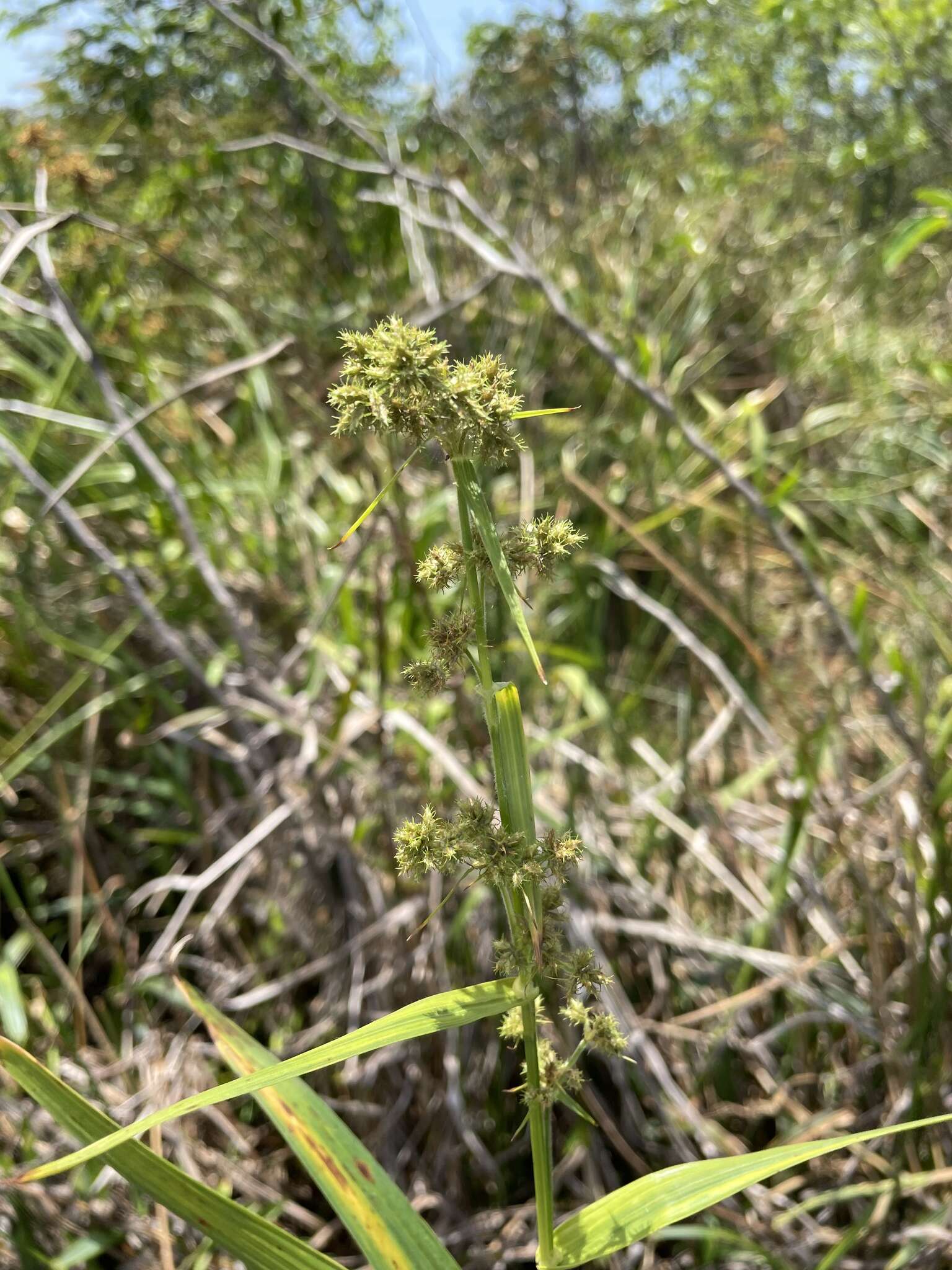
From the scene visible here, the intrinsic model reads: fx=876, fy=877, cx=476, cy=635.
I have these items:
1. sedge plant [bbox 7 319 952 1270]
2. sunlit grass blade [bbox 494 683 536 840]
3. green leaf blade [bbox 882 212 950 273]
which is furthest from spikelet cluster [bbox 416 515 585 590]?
green leaf blade [bbox 882 212 950 273]

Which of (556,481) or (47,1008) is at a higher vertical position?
(556,481)

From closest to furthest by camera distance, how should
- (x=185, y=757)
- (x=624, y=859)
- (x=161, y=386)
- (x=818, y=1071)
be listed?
(x=818, y=1071), (x=624, y=859), (x=185, y=757), (x=161, y=386)

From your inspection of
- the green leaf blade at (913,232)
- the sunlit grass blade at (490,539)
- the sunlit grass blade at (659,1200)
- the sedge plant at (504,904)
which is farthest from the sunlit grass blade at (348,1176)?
the green leaf blade at (913,232)

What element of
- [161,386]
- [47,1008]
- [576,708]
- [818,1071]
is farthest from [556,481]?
[47,1008]

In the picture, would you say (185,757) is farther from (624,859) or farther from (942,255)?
(942,255)

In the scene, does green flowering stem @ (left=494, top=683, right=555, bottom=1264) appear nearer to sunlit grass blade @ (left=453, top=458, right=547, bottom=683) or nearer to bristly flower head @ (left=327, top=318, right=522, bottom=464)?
sunlit grass blade @ (left=453, top=458, right=547, bottom=683)

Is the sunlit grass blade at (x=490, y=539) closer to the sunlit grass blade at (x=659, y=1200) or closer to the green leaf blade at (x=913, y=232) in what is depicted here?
the sunlit grass blade at (x=659, y=1200)

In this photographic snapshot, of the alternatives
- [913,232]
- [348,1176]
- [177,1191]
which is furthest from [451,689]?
[913,232]

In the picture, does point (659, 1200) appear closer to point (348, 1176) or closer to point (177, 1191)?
point (348, 1176)
